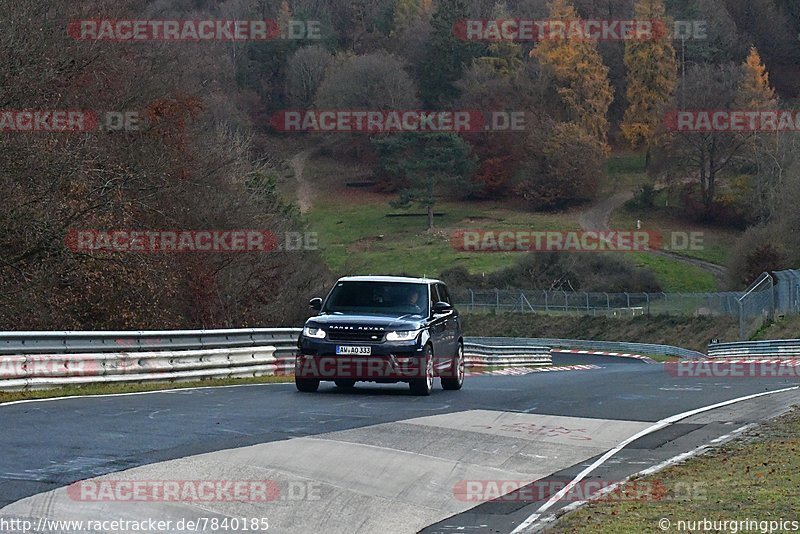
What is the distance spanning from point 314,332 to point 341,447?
623cm

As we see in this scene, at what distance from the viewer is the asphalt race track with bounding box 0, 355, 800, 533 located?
30.2ft

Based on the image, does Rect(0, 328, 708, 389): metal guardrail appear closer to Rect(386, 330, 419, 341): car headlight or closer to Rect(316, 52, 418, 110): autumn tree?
Rect(386, 330, 419, 341): car headlight

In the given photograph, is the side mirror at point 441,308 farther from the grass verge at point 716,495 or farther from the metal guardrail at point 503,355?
the metal guardrail at point 503,355

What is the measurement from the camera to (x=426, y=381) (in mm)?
18500

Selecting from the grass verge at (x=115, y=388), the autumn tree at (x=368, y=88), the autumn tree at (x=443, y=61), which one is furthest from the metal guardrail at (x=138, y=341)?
the autumn tree at (x=443, y=61)

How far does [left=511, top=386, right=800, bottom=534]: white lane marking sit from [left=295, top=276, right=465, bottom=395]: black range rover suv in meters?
3.85

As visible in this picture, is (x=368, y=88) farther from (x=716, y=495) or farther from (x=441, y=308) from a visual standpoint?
(x=716, y=495)

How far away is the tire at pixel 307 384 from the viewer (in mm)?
18266

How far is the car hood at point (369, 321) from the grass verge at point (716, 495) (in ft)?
19.3

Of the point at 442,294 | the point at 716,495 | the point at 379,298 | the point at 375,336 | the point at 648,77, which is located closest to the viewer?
the point at 716,495

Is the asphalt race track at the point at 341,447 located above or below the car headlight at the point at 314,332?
below

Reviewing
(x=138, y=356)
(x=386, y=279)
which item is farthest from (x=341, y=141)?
(x=386, y=279)

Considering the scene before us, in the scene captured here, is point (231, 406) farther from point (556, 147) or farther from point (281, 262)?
point (556, 147)

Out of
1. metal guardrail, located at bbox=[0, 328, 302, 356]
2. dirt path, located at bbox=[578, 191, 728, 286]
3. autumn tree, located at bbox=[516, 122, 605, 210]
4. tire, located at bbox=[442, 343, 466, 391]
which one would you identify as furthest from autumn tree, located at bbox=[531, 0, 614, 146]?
tire, located at bbox=[442, 343, 466, 391]
